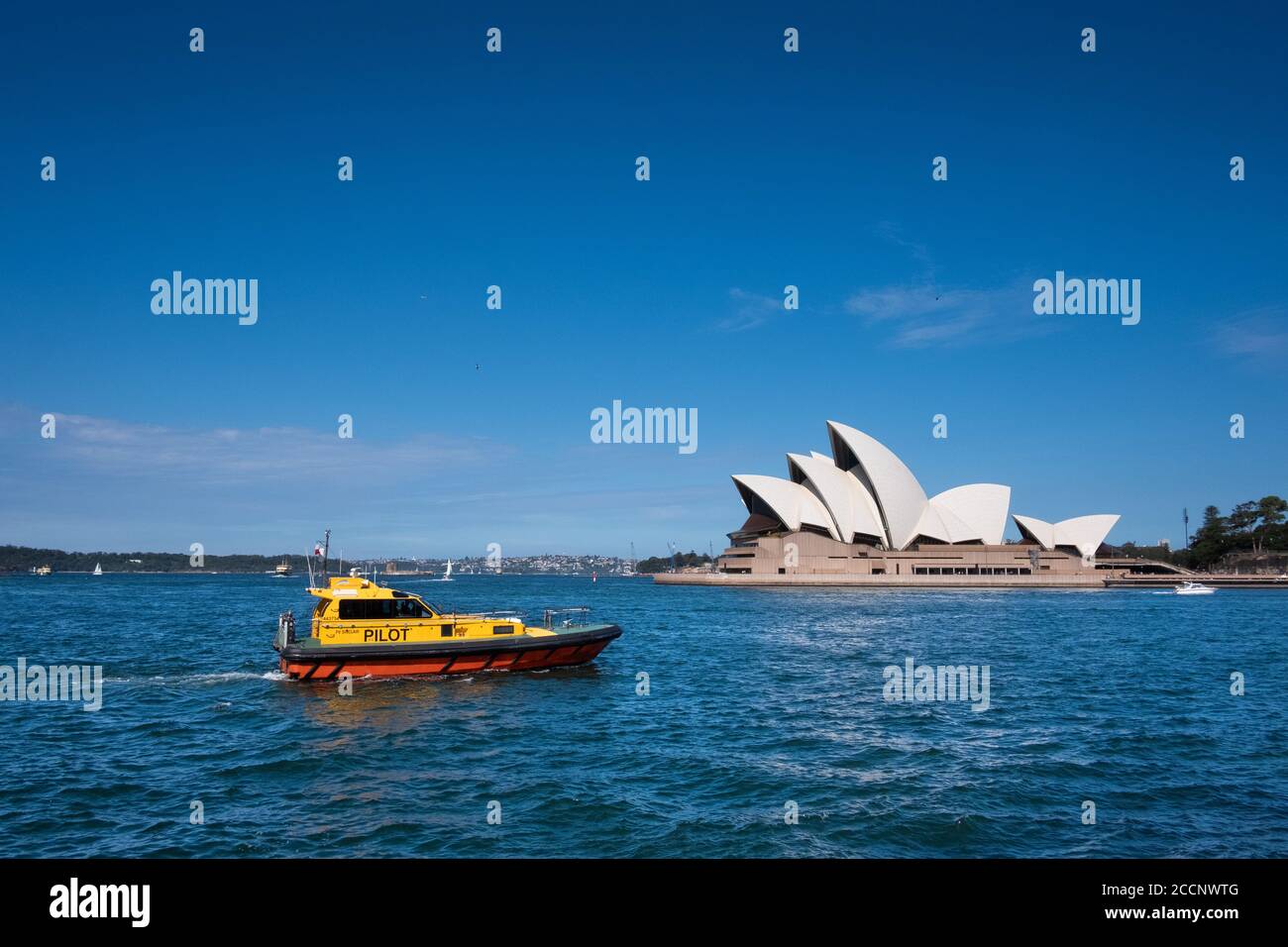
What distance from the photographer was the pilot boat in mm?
25547

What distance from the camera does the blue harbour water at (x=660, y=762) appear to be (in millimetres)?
12031

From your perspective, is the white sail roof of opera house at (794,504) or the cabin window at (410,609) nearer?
the cabin window at (410,609)

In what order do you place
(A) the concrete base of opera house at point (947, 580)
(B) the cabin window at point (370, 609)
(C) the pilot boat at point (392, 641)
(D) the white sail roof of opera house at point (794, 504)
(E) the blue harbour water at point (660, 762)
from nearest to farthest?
(E) the blue harbour water at point (660, 762), (C) the pilot boat at point (392, 641), (B) the cabin window at point (370, 609), (A) the concrete base of opera house at point (947, 580), (D) the white sail roof of opera house at point (794, 504)

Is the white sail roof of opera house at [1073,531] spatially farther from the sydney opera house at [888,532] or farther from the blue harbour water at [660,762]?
the blue harbour water at [660,762]

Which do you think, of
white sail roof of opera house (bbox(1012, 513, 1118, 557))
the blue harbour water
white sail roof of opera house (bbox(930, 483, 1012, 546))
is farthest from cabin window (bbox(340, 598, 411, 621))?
white sail roof of opera house (bbox(1012, 513, 1118, 557))

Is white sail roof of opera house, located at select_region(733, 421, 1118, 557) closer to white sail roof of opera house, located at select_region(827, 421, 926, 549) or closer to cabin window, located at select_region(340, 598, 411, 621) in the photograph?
white sail roof of opera house, located at select_region(827, 421, 926, 549)

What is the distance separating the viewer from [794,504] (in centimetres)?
11656

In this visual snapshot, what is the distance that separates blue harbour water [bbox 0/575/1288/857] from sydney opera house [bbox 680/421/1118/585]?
7737 cm

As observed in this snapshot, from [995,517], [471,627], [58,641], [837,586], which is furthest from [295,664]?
[995,517]

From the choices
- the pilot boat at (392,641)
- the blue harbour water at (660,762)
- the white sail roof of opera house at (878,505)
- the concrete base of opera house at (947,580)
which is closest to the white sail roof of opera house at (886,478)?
the white sail roof of opera house at (878,505)

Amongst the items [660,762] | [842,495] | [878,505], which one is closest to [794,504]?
[842,495]

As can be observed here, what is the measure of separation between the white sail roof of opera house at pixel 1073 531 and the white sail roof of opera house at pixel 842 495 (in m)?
28.2
